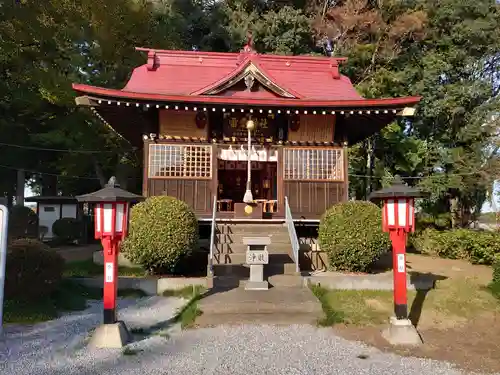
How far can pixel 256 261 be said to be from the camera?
901 centimetres

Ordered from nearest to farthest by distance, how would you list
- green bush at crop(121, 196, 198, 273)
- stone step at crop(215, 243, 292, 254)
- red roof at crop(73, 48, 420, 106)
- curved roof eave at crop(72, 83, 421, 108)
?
1. green bush at crop(121, 196, 198, 273)
2. stone step at crop(215, 243, 292, 254)
3. curved roof eave at crop(72, 83, 421, 108)
4. red roof at crop(73, 48, 420, 106)

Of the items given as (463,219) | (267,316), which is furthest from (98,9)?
(463,219)

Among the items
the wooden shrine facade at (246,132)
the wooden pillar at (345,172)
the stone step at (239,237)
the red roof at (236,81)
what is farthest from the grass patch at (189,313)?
the wooden pillar at (345,172)

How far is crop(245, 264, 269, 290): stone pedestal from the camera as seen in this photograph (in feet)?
29.3

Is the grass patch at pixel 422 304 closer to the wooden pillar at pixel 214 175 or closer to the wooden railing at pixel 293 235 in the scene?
the wooden railing at pixel 293 235

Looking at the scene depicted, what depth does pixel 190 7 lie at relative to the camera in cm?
2792

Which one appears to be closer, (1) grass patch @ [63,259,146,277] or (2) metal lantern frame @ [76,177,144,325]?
(2) metal lantern frame @ [76,177,144,325]

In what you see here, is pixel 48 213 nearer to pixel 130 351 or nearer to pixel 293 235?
pixel 293 235

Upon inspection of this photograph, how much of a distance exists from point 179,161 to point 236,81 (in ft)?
10.1

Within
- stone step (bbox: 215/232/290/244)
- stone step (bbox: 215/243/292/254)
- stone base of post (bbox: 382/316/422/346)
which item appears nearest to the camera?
stone base of post (bbox: 382/316/422/346)

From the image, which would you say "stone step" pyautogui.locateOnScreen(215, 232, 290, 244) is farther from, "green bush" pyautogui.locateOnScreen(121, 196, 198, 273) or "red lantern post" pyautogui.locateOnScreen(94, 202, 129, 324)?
"red lantern post" pyautogui.locateOnScreen(94, 202, 129, 324)

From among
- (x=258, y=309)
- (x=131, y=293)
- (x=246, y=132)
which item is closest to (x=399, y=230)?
(x=258, y=309)

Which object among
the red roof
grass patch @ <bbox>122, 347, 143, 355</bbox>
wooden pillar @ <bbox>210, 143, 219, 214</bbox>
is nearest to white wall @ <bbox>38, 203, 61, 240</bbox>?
the red roof

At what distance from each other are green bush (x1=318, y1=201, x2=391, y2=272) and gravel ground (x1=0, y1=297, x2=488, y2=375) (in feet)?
10.8
